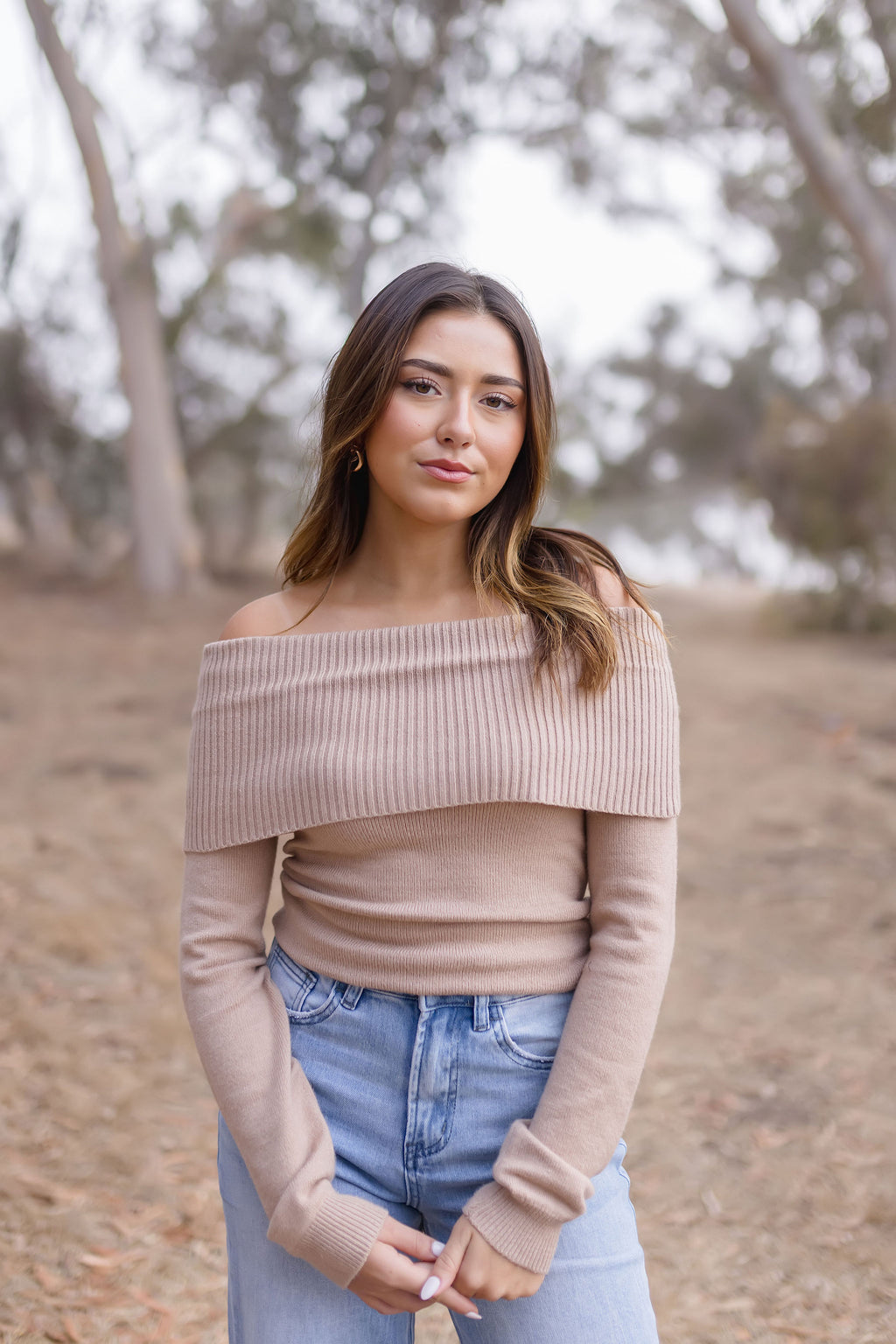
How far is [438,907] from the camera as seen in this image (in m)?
1.52

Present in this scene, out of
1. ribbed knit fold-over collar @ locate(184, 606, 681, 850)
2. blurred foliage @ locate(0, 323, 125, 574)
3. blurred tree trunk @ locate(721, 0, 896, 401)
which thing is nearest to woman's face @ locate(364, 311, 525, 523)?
ribbed knit fold-over collar @ locate(184, 606, 681, 850)

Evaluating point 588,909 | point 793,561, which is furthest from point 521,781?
point 793,561

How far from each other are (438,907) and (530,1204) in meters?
0.40

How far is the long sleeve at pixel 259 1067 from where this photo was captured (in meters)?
A: 1.42

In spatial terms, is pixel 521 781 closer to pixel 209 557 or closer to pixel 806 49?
pixel 806 49

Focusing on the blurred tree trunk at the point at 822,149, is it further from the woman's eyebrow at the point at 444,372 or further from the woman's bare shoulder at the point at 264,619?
the woman's bare shoulder at the point at 264,619

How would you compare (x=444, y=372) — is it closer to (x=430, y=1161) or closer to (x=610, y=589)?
(x=610, y=589)

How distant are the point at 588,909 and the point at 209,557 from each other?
11.7 metres

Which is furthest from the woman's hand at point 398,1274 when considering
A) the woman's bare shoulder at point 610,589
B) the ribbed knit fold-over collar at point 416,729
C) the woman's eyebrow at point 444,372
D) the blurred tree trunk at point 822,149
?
the blurred tree trunk at point 822,149

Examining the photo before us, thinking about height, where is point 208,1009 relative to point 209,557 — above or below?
above

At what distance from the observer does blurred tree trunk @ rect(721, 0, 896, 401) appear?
Answer: 6.81m

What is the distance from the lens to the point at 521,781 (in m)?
1.51

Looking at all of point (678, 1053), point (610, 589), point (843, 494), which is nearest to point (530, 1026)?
point (610, 589)

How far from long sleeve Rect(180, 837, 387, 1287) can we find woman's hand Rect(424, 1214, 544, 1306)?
0.10m
